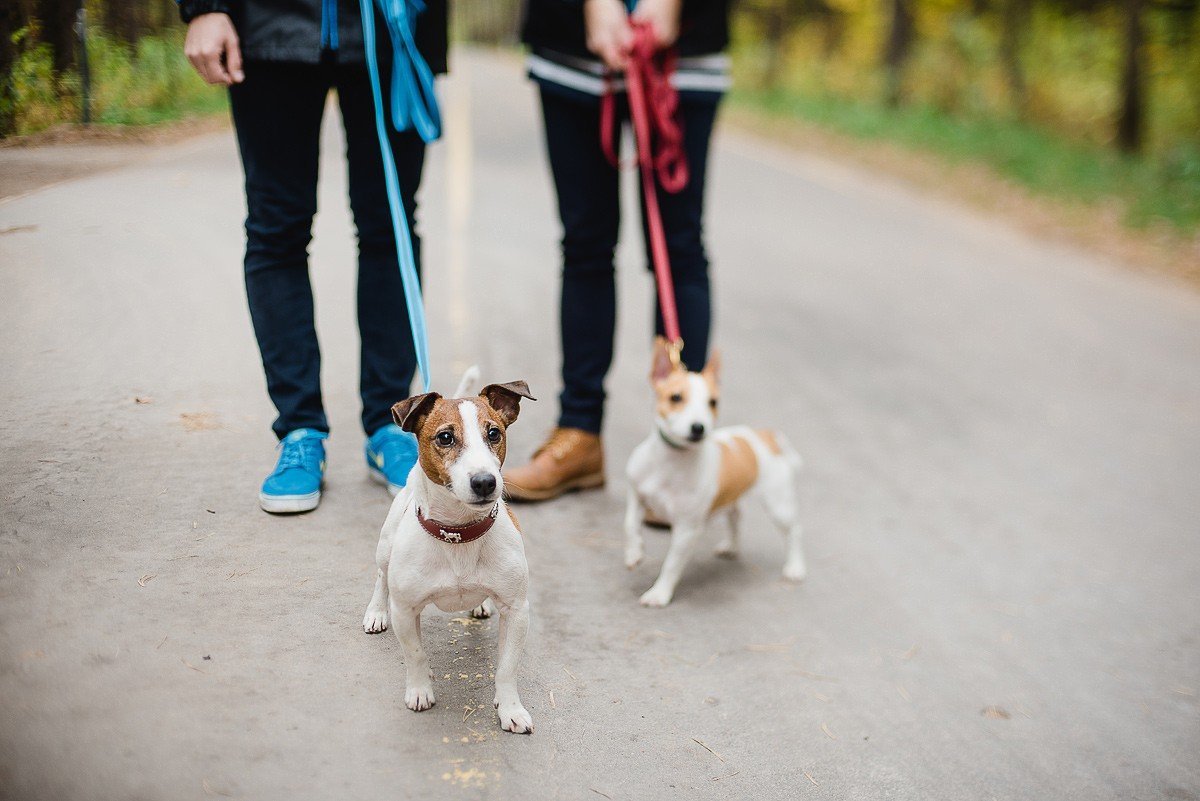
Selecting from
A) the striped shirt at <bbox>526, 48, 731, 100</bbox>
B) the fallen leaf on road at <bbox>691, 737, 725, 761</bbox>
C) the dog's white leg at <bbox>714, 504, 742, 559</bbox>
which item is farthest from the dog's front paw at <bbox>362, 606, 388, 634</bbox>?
the striped shirt at <bbox>526, 48, 731, 100</bbox>

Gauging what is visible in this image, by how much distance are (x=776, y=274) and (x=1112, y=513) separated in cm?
373

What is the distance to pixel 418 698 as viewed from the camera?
2156 millimetres

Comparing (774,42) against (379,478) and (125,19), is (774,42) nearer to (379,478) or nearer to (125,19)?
(379,478)

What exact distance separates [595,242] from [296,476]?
1.33m

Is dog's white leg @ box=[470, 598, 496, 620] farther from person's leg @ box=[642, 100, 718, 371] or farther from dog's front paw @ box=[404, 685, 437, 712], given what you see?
person's leg @ box=[642, 100, 718, 371]

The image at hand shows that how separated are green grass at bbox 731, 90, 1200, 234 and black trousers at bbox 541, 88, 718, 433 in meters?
8.61

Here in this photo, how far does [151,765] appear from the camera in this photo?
184cm

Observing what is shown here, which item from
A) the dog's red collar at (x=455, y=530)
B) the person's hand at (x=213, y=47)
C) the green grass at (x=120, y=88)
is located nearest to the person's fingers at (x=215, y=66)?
the person's hand at (x=213, y=47)

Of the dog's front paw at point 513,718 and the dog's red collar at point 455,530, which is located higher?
the dog's red collar at point 455,530

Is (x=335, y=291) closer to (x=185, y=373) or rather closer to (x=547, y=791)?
(x=185, y=373)

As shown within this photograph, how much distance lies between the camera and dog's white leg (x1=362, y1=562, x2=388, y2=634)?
2.35 m

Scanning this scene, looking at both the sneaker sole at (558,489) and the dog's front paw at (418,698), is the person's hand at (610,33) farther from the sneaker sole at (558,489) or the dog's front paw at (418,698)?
the dog's front paw at (418,698)

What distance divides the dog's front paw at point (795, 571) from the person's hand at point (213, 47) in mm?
2326

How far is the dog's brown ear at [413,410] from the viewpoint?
204 cm
